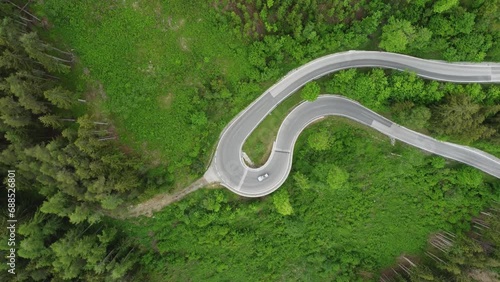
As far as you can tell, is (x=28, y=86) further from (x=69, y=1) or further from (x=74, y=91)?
(x=69, y=1)

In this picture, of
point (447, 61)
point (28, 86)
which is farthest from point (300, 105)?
point (28, 86)

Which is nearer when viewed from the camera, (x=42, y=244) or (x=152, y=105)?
(x=42, y=244)

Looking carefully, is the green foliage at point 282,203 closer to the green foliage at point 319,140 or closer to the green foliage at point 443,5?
the green foliage at point 319,140

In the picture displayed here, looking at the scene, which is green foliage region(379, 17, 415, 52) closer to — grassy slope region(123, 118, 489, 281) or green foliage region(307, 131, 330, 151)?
grassy slope region(123, 118, 489, 281)

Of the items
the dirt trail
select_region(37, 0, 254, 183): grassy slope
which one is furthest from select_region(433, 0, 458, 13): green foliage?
the dirt trail

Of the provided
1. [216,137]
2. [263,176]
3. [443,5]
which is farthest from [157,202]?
A: [443,5]

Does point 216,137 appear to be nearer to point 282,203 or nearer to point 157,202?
point 157,202
